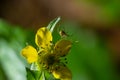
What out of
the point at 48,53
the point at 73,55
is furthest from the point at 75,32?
the point at 48,53

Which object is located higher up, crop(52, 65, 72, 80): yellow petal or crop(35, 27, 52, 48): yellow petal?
crop(35, 27, 52, 48): yellow petal

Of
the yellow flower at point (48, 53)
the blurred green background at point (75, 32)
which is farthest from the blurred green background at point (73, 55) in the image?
the yellow flower at point (48, 53)

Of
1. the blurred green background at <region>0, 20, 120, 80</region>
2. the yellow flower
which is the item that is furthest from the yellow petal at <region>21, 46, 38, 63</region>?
the blurred green background at <region>0, 20, 120, 80</region>

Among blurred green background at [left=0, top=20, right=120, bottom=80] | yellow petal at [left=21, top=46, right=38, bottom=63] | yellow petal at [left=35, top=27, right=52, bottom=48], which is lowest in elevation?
blurred green background at [left=0, top=20, right=120, bottom=80]

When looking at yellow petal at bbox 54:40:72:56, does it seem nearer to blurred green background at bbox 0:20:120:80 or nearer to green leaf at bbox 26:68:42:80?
green leaf at bbox 26:68:42:80

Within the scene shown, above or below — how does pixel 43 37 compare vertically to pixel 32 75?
above

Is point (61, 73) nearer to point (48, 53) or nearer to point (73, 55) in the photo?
point (48, 53)
